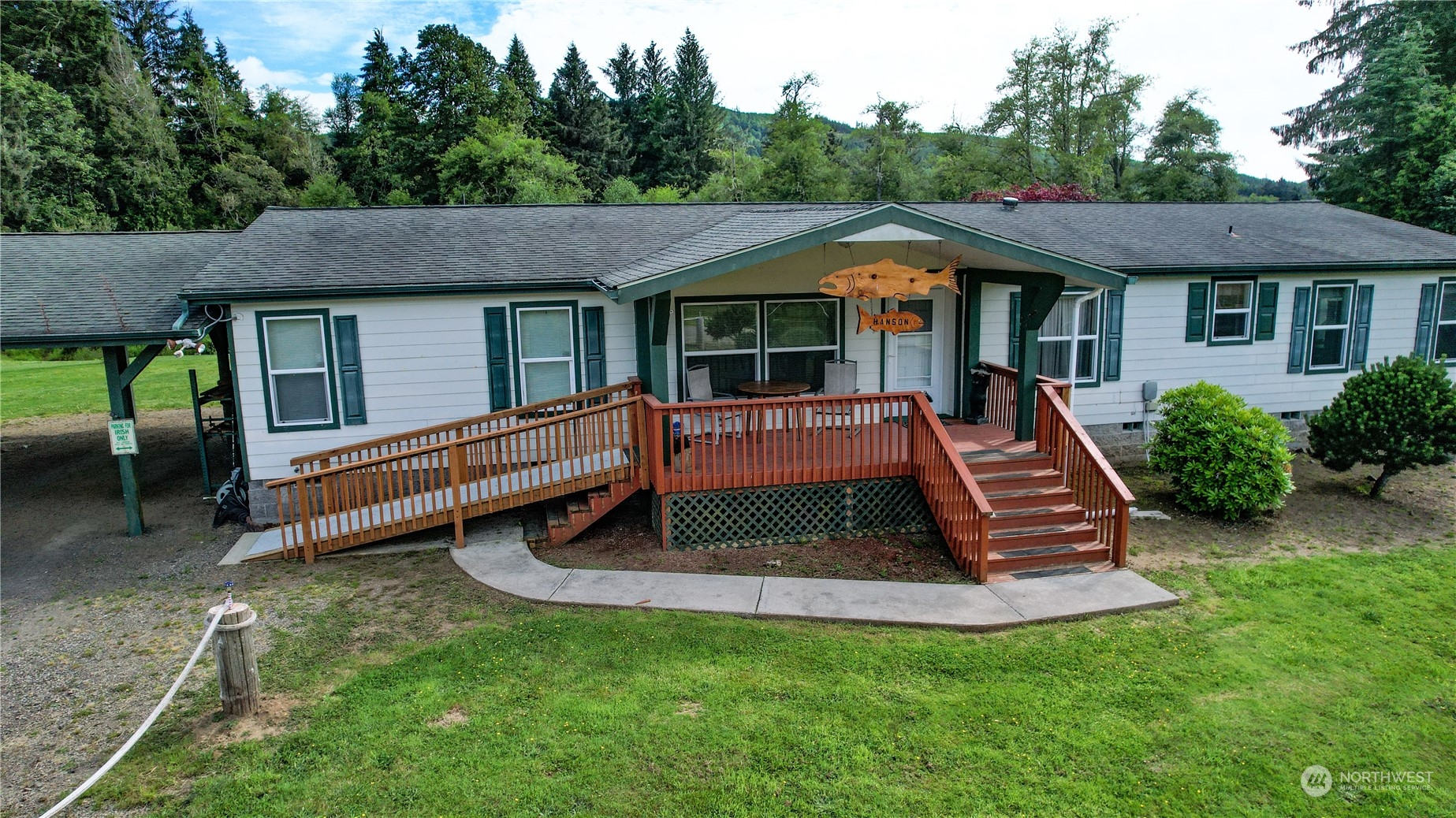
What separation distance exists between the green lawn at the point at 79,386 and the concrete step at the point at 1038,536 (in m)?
17.0

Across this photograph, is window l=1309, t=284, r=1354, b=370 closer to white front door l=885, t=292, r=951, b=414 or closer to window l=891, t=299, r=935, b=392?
white front door l=885, t=292, r=951, b=414

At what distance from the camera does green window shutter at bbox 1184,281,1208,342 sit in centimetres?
1245

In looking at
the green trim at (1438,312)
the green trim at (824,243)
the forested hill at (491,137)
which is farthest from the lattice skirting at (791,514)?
the forested hill at (491,137)

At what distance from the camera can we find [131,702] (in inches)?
235

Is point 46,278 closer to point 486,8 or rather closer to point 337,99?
point 486,8

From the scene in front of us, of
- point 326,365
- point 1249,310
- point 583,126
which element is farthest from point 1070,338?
point 583,126

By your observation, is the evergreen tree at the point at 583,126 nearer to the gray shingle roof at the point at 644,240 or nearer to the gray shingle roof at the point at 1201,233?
the gray shingle roof at the point at 644,240

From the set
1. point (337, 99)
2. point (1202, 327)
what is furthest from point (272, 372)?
point (337, 99)

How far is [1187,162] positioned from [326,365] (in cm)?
3934

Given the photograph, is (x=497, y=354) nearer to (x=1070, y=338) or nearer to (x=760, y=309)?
(x=760, y=309)

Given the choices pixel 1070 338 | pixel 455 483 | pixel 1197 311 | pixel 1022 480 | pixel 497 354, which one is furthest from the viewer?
pixel 1197 311

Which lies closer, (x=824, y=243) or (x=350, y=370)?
(x=824, y=243)

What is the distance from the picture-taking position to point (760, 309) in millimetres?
11047

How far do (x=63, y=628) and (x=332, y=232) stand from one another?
637cm
